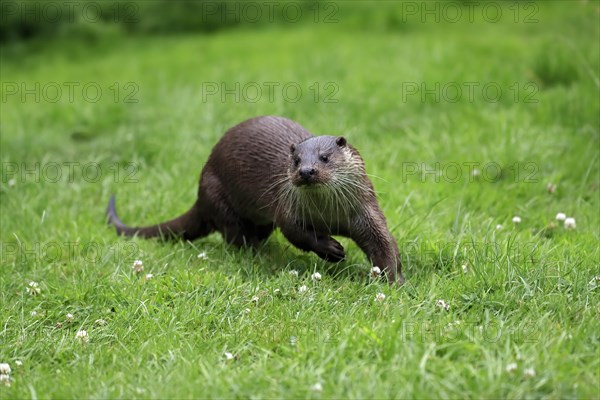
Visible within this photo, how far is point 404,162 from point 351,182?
199 centimetres

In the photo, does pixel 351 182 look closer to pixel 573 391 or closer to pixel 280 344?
pixel 280 344

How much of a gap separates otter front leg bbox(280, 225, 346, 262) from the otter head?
12.3 inches

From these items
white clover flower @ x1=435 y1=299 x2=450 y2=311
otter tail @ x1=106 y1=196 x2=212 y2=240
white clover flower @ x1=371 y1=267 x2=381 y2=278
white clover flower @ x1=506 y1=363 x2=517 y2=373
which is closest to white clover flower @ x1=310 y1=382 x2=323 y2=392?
white clover flower @ x1=506 y1=363 x2=517 y2=373

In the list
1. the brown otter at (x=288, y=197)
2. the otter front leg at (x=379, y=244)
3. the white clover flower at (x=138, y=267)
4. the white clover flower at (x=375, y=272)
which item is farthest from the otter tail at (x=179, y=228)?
the white clover flower at (x=375, y=272)

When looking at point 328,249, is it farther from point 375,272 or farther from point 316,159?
point 316,159

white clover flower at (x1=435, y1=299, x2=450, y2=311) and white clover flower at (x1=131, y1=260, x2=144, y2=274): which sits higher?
white clover flower at (x1=435, y1=299, x2=450, y2=311)

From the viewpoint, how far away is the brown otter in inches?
163

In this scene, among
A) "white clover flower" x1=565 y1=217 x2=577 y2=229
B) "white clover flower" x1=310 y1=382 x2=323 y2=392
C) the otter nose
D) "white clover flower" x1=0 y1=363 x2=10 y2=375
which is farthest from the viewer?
"white clover flower" x1=565 y1=217 x2=577 y2=229

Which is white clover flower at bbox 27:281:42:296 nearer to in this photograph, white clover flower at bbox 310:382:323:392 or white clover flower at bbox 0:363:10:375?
white clover flower at bbox 0:363:10:375

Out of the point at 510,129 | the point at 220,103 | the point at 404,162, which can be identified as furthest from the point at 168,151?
the point at 510,129

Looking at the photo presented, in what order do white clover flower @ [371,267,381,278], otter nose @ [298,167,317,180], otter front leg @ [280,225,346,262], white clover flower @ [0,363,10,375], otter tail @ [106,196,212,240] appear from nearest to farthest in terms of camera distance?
white clover flower @ [0,363,10,375], otter nose @ [298,167,317,180], white clover flower @ [371,267,381,278], otter front leg @ [280,225,346,262], otter tail @ [106,196,212,240]

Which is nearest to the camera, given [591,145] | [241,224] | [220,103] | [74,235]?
[241,224]

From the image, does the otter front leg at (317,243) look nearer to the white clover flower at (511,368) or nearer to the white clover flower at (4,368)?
the white clover flower at (511,368)

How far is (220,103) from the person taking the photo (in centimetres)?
749
